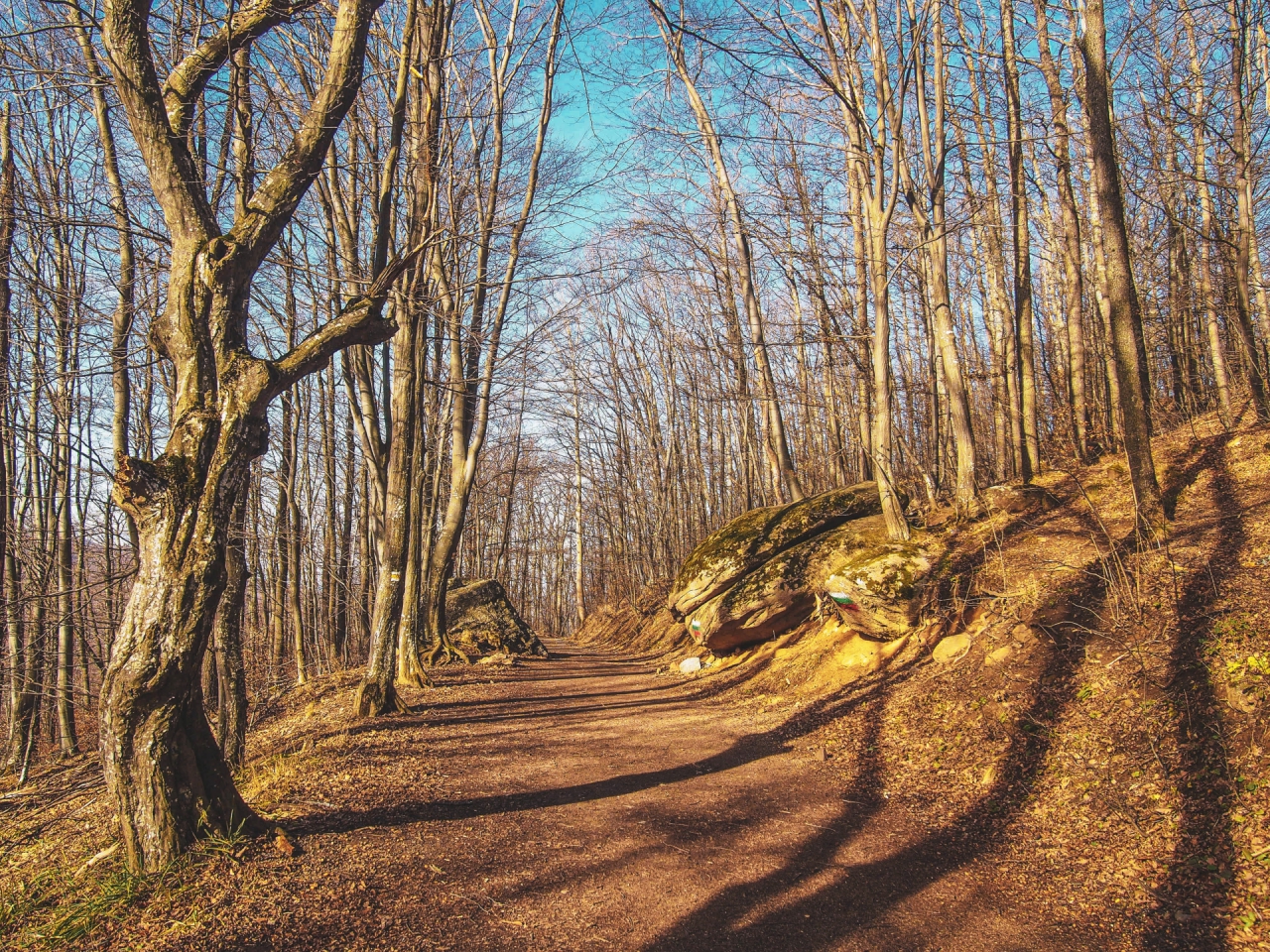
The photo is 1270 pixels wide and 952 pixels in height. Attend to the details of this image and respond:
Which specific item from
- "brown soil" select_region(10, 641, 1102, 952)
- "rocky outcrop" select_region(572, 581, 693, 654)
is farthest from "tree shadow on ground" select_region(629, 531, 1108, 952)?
"rocky outcrop" select_region(572, 581, 693, 654)

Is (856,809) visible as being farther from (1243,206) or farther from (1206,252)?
(1206,252)

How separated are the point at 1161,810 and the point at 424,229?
8.08m

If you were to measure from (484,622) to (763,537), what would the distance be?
6746 millimetres

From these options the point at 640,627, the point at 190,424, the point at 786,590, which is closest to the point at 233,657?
the point at 190,424

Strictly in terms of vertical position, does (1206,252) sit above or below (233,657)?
above

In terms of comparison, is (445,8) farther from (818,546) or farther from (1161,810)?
(1161,810)

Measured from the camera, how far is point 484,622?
14672mm

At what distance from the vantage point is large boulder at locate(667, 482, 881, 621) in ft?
35.2

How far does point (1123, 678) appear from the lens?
4645 millimetres

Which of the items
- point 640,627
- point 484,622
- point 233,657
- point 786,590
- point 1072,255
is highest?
point 1072,255

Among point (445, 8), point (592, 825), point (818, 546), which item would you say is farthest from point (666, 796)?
point (445, 8)

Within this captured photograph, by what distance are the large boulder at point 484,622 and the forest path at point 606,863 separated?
7.41 meters

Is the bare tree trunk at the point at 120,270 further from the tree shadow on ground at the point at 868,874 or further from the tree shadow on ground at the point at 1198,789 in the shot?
the tree shadow on ground at the point at 1198,789

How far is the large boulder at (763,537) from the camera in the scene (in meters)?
10.7
